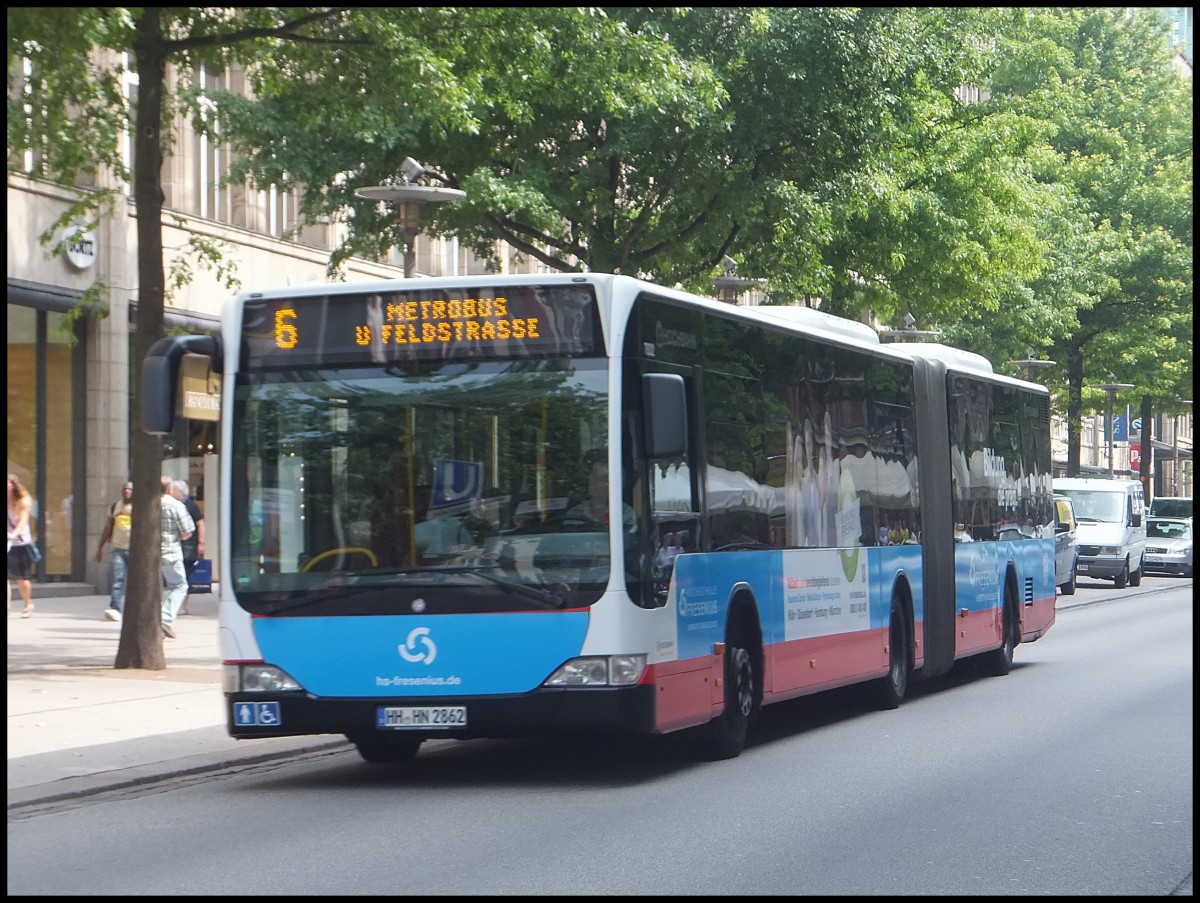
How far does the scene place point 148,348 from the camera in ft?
55.2

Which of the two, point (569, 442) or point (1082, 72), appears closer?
point (569, 442)

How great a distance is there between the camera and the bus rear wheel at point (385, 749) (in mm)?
12102

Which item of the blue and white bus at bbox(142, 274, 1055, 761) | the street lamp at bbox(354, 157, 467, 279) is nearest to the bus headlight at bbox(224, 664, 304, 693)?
the blue and white bus at bbox(142, 274, 1055, 761)

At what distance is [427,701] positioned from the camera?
10.8m

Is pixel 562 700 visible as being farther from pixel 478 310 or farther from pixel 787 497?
pixel 787 497

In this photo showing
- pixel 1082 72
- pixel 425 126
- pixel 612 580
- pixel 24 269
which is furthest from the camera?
pixel 1082 72

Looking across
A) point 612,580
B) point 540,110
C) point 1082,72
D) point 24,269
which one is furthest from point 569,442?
point 1082,72

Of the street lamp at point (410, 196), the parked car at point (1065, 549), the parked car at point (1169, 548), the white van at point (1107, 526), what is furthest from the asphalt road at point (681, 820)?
the parked car at point (1169, 548)

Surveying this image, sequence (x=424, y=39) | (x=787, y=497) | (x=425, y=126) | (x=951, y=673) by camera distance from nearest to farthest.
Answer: (x=787, y=497), (x=424, y=39), (x=951, y=673), (x=425, y=126)

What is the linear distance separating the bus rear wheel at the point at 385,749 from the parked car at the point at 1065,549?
63.0 ft

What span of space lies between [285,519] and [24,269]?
1758cm

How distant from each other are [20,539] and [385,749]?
537 inches

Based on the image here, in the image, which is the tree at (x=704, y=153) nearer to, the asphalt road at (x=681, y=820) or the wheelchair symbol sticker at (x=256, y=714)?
the asphalt road at (x=681, y=820)

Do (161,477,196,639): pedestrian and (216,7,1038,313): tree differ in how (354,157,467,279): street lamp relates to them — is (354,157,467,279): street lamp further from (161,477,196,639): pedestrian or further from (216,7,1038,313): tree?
(161,477,196,639): pedestrian
